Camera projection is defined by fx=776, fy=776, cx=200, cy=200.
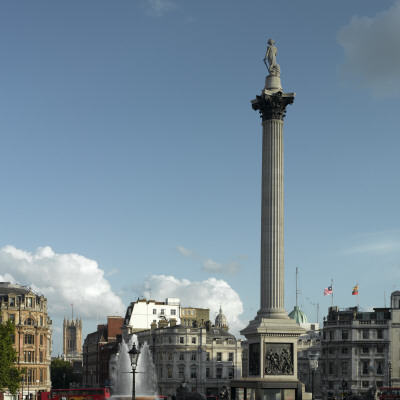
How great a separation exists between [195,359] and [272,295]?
74429mm

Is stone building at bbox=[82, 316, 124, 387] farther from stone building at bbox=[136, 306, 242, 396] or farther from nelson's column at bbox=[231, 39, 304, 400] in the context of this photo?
nelson's column at bbox=[231, 39, 304, 400]

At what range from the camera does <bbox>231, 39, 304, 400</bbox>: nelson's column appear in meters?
68.7

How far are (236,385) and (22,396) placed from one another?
2209 inches

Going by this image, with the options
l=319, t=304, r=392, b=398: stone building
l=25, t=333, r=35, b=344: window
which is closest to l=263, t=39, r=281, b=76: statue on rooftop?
l=319, t=304, r=392, b=398: stone building

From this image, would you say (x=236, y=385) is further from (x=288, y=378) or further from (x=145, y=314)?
(x=145, y=314)

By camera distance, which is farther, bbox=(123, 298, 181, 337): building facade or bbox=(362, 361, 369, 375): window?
bbox=(123, 298, 181, 337): building facade

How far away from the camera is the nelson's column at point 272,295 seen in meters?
68.7

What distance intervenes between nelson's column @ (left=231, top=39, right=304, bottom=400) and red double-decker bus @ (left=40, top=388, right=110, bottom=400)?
73.3ft

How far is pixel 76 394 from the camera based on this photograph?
88.6m

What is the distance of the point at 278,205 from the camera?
74.2 metres

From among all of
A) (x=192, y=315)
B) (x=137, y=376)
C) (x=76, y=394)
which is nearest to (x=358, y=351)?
(x=137, y=376)

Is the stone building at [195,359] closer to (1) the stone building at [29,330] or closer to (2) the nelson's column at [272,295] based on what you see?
(1) the stone building at [29,330]

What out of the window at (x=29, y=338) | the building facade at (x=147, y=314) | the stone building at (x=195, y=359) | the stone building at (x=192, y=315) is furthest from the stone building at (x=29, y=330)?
the stone building at (x=192, y=315)

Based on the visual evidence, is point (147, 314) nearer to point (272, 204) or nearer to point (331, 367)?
point (331, 367)
